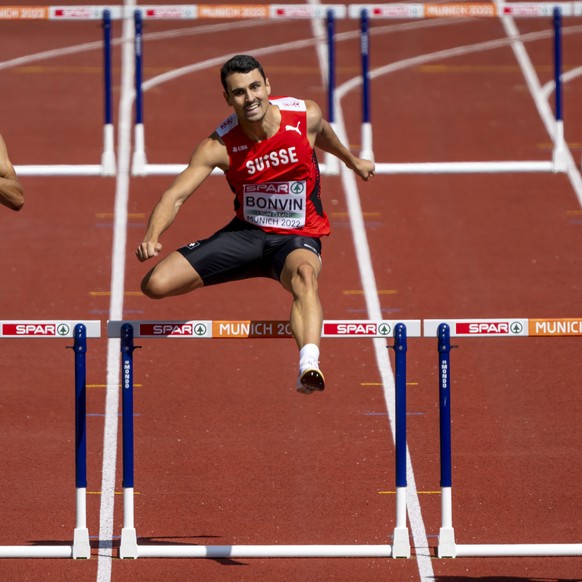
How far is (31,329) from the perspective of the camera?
773 centimetres

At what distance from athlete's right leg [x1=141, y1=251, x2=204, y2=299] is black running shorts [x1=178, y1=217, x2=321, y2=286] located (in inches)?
1.7

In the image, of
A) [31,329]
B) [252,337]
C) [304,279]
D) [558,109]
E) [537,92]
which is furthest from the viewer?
[537,92]

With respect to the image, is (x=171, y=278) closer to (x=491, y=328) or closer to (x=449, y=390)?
(x=449, y=390)

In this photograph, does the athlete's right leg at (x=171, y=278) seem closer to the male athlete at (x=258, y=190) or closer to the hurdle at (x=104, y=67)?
the male athlete at (x=258, y=190)

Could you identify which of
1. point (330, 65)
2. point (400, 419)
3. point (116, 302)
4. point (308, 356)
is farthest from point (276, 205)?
point (330, 65)

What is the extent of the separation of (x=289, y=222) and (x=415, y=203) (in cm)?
580

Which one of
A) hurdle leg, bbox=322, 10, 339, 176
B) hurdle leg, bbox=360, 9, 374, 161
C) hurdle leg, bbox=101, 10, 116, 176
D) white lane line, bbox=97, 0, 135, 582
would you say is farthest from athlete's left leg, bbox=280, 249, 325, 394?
hurdle leg, bbox=101, 10, 116, 176

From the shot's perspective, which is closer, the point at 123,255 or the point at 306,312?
the point at 306,312

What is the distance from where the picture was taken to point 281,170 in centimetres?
823

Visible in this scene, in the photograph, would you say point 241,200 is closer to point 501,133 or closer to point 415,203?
point 415,203

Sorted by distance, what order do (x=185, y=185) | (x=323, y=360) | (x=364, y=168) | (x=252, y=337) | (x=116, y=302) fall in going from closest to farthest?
(x=252, y=337) < (x=185, y=185) < (x=364, y=168) < (x=323, y=360) < (x=116, y=302)

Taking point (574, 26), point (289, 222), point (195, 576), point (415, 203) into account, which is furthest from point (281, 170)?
point (574, 26)

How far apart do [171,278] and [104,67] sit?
21.0 ft

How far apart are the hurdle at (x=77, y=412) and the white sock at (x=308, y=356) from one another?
99 cm
